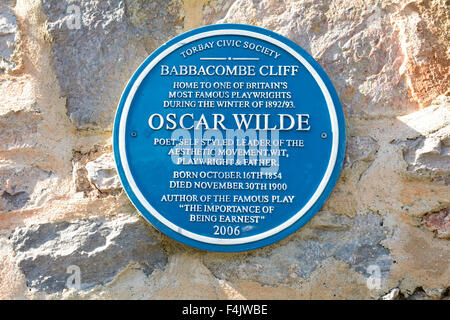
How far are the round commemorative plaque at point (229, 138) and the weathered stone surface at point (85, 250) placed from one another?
0.11m

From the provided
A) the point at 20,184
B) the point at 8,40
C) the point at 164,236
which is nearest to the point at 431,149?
the point at 164,236

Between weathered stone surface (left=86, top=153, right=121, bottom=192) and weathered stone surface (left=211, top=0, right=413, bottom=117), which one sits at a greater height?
weathered stone surface (left=211, top=0, right=413, bottom=117)

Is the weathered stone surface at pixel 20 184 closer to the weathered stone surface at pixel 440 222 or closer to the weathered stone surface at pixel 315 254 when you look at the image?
the weathered stone surface at pixel 315 254

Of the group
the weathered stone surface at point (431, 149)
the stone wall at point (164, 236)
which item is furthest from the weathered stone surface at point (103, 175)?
the weathered stone surface at point (431, 149)

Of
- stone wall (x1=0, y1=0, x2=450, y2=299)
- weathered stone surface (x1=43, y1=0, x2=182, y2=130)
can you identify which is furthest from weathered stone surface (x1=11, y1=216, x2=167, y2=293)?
weathered stone surface (x1=43, y1=0, x2=182, y2=130)

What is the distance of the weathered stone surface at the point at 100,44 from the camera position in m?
2.03

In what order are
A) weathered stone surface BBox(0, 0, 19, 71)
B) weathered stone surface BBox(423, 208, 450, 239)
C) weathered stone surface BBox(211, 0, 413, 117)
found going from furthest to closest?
1. weathered stone surface BBox(0, 0, 19, 71)
2. weathered stone surface BBox(211, 0, 413, 117)
3. weathered stone surface BBox(423, 208, 450, 239)

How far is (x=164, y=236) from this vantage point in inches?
76.0

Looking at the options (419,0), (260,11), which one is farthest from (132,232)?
(419,0)

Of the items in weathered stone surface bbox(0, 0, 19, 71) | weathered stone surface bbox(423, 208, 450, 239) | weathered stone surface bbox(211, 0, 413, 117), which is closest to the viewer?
weathered stone surface bbox(423, 208, 450, 239)

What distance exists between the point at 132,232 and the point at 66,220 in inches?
10.5

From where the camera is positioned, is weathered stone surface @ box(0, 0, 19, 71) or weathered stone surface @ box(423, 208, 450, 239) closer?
weathered stone surface @ box(423, 208, 450, 239)

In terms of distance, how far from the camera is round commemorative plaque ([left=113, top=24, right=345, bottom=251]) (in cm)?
189

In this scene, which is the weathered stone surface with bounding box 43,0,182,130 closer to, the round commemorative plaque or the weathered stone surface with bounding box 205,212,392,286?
the round commemorative plaque
